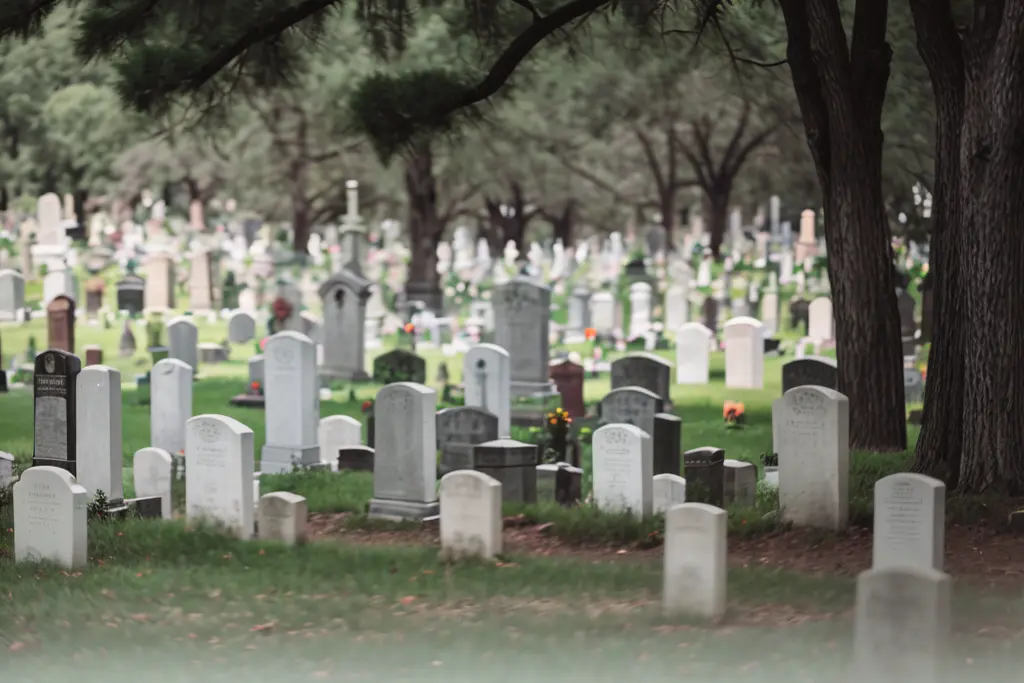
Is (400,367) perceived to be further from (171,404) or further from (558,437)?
(558,437)

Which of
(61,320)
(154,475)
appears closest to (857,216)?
(154,475)

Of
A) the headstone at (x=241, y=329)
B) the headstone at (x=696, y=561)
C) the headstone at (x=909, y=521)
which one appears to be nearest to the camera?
the headstone at (x=696, y=561)

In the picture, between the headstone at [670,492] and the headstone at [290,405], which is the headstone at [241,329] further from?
the headstone at [670,492]

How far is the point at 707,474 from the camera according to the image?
1320 cm

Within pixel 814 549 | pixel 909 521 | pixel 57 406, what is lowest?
pixel 814 549

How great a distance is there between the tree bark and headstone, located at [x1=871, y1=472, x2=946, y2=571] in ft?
17.6

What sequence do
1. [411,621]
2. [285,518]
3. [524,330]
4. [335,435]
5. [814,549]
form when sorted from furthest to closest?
1. [524,330]
2. [335,435]
3. [285,518]
4. [814,549]
5. [411,621]

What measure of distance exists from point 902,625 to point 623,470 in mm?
5871

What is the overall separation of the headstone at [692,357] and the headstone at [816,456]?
12.5 m

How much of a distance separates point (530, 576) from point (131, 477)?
6579 mm

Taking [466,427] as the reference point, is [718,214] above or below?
above

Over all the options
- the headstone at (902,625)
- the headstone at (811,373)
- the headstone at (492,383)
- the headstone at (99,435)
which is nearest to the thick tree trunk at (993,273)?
the headstone at (902,625)

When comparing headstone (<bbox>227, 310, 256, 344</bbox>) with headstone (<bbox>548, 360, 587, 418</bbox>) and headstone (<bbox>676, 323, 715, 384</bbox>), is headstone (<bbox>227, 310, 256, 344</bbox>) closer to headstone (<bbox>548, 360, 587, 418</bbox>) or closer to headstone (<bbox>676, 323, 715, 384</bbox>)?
headstone (<bbox>676, 323, 715, 384</bbox>)

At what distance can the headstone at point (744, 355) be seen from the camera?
2295 cm
